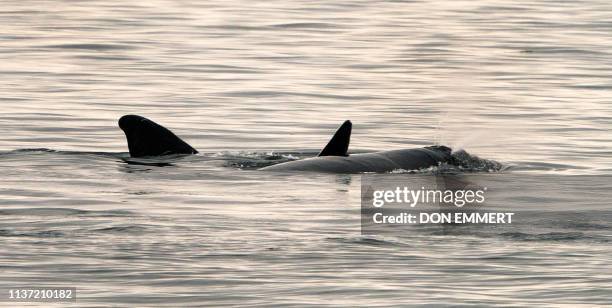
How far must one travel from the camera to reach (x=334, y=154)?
17.8 metres

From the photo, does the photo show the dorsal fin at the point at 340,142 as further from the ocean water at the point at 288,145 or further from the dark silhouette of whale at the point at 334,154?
the ocean water at the point at 288,145

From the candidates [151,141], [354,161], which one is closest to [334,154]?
[354,161]

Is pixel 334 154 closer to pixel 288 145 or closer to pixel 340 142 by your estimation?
pixel 340 142

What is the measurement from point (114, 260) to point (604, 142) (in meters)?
10.8

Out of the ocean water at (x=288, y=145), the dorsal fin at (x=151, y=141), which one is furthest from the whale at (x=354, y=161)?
the dorsal fin at (x=151, y=141)

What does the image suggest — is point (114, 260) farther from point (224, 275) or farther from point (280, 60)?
point (280, 60)

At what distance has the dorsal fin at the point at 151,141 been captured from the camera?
18.4 metres

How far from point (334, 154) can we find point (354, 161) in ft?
1.78

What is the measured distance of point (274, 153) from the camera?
19.3 m

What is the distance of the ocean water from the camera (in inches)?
454

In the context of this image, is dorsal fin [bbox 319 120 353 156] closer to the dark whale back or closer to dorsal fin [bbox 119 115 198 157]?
the dark whale back

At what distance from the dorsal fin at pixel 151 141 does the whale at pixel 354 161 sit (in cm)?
147

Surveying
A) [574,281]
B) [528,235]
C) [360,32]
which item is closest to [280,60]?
[360,32]

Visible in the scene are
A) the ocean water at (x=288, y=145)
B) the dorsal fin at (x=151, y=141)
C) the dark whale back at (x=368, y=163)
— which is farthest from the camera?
the dorsal fin at (x=151, y=141)
